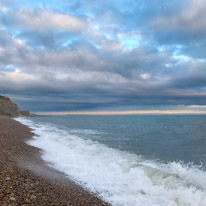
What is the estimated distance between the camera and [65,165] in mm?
11867

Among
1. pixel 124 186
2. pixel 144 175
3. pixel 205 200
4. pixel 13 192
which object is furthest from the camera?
pixel 144 175

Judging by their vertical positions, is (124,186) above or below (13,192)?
below

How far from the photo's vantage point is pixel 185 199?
7414 millimetres

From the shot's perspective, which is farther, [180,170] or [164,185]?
[180,170]

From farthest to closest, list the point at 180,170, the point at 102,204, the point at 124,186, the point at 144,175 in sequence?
the point at 180,170, the point at 144,175, the point at 124,186, the point at 102,204

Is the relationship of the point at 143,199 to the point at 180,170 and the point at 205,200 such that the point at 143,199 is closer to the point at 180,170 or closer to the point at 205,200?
the point at 205,200

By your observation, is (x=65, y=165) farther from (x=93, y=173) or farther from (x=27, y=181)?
(x=27, y=181)

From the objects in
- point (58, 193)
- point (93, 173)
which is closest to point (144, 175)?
point (93, 173)

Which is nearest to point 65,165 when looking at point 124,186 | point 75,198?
point 124,186

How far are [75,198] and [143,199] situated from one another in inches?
109

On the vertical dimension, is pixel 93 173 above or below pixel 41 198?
below

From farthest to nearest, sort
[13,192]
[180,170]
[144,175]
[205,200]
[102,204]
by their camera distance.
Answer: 1. [180,170]
2. [144,175]
3. [205,200]
4. [102,204]
5. [13,192]

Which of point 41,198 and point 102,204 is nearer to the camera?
point 41,198

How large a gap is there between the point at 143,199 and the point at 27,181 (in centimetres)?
457
